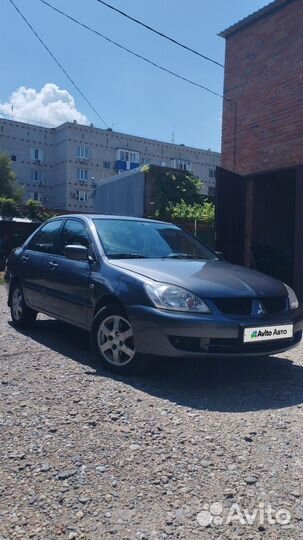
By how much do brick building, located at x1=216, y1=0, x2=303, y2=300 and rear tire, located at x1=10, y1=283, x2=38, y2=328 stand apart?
5.00 metres

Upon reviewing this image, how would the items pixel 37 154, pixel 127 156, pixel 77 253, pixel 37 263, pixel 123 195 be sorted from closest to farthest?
pixel 77 253 < pixel 37 263 < pixel 123 195 < pixel 37 154 < pixel 127 156

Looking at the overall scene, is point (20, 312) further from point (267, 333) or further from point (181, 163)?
point (181, 163)

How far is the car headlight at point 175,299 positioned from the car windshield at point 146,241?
34.8 inches

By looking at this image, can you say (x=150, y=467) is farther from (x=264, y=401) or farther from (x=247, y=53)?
(x=247, y=53)

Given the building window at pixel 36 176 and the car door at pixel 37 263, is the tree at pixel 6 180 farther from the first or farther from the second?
the car door at pixel 37 263

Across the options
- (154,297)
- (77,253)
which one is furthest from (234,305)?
(77,253)

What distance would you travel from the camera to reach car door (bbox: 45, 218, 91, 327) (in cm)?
484

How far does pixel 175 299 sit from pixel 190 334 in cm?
32

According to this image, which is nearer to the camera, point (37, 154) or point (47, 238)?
point (47, 238)

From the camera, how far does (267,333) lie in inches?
159

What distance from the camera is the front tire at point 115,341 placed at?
13.7 feet

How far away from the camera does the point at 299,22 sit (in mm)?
9297

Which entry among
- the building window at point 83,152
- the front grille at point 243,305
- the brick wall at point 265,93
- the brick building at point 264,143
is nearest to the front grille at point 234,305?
the front grille at point 243,305

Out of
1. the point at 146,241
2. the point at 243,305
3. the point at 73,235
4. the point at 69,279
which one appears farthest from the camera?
the point at 73,235
